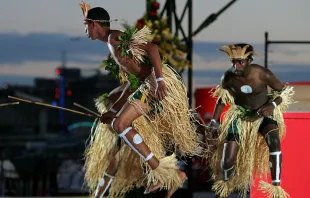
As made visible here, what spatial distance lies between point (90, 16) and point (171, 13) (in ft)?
9.09

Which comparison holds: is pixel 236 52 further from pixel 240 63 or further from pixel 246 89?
pixel 246 89

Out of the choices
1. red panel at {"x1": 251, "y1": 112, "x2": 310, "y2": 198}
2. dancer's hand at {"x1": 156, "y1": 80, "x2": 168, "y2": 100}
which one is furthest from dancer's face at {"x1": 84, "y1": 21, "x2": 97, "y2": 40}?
red panel at {"x1": 251, "y1": 112, "x2": 310, "y2": 198}

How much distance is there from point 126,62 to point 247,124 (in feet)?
3.27

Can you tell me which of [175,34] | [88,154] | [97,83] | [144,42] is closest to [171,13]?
[175,34]

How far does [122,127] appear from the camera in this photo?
5.07m

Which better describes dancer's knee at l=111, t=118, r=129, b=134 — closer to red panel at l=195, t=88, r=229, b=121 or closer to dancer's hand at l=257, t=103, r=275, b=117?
dancer's hand at l=257, t=103, r=275, b=117

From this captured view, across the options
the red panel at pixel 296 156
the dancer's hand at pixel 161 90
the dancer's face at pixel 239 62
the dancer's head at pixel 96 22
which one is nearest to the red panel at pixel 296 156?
the red panel at pixel 296 156

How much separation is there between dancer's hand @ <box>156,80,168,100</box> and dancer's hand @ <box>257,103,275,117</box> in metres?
0.71

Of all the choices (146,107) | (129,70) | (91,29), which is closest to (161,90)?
(146,107)

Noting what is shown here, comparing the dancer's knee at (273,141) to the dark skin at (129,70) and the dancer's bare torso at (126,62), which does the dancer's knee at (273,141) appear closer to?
the dark skin at (129,70)

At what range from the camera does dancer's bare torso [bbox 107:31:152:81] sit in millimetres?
5109

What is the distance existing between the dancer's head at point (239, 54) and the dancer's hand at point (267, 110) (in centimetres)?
30

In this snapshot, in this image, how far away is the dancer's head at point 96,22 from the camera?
16.7 ft

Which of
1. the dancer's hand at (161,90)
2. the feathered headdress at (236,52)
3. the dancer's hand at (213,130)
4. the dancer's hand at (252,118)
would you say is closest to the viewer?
the dancer's hand at (161,90)
